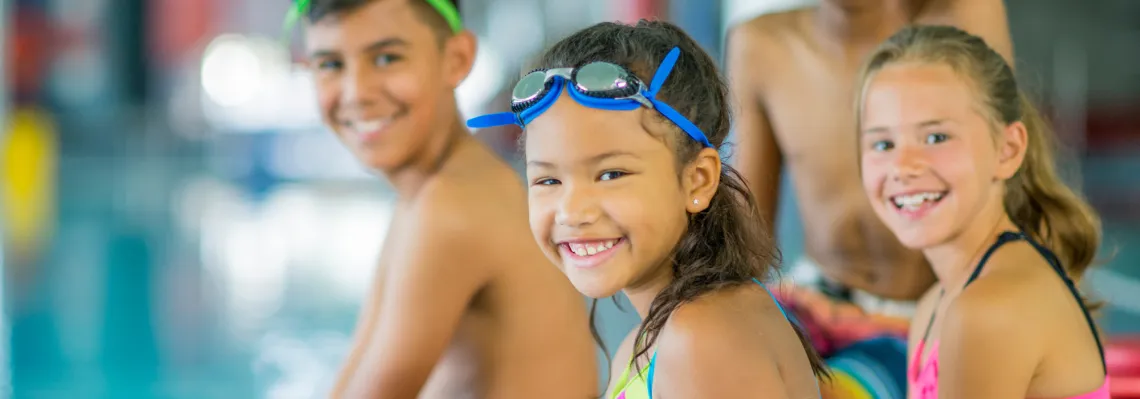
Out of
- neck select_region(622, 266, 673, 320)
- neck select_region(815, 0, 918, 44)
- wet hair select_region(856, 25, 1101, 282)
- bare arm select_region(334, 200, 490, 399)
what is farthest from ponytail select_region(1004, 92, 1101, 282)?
bare arm select_region(334, 200, 490, 399)

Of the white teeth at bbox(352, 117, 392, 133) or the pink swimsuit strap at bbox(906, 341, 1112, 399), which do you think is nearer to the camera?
the pink swimsuit strap at bbox(906, 341, 1112, 399)

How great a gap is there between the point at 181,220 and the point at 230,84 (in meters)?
8.99

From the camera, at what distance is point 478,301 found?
87.7 inches

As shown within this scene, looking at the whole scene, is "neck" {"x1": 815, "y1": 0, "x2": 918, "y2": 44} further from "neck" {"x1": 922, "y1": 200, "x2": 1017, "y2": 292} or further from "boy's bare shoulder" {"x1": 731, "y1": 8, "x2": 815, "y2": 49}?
"neck" {"x1": 922, "y1": 200, "x2": 1017, "y2": 292}

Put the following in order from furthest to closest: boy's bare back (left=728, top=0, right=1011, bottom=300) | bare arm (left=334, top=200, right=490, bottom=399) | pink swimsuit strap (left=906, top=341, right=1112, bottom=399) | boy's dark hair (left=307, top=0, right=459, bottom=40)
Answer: boy's bare back (left=728, top=0, right=1011, bottom=300) → boy's dark hair (left=307, top=0, right=459, bottom=40) → bare arm (left=334, top=200, right=490, bottom=399) → pink swimsuit strap (left=906, top=341, right=1112, bottom=399)

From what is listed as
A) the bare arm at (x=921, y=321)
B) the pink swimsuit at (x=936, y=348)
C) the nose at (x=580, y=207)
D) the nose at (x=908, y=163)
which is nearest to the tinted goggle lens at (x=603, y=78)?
the nose at (x=580, y=207)

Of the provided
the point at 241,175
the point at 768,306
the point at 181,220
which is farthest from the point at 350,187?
the point at 768,306

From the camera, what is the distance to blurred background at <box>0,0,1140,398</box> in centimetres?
605

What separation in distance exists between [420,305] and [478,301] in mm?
177

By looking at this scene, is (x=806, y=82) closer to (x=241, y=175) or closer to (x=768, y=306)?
(x=768, y=306)

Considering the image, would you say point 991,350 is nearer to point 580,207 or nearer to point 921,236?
point 921,236

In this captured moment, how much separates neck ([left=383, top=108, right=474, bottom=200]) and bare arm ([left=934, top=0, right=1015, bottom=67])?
1.08 metres

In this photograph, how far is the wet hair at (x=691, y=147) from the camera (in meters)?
1.59

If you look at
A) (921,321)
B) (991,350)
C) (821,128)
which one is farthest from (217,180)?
(991,350)
